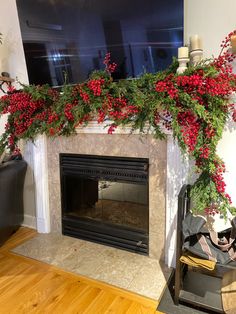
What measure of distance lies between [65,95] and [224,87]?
106 centimetres

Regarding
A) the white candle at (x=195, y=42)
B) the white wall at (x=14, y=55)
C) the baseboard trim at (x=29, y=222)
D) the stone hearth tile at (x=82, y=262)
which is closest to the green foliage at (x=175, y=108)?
the white candle at (x=195, y=42)

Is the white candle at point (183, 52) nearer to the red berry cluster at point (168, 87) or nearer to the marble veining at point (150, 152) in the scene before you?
the red berry cluster at point (168, 87)

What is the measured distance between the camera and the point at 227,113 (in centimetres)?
152

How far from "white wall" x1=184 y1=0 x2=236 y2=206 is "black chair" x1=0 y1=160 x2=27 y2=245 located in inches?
70.5

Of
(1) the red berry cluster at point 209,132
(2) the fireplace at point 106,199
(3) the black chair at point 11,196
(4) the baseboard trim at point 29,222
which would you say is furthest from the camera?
(4) the baseboard trim at point 29,222

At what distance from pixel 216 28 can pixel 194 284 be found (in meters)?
1.70

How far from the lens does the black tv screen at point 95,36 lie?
63.5 inches

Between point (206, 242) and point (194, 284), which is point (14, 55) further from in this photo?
point (194, 284)

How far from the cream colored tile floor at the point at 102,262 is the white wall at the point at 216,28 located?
0.79m

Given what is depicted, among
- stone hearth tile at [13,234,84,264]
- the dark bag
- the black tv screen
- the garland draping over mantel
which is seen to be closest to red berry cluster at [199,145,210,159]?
the garland draping over mantel

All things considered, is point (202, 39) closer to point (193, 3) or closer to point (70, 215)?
point (193, 3)

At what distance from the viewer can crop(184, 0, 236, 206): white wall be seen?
62.8 inches

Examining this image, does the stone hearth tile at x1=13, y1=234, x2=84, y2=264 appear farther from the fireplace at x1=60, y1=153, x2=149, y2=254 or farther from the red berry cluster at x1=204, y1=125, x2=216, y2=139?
the red berry cluster at x1=204, y1=125, x2=216, y2=139

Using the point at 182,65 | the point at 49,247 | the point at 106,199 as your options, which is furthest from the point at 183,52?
the point at 49,247
